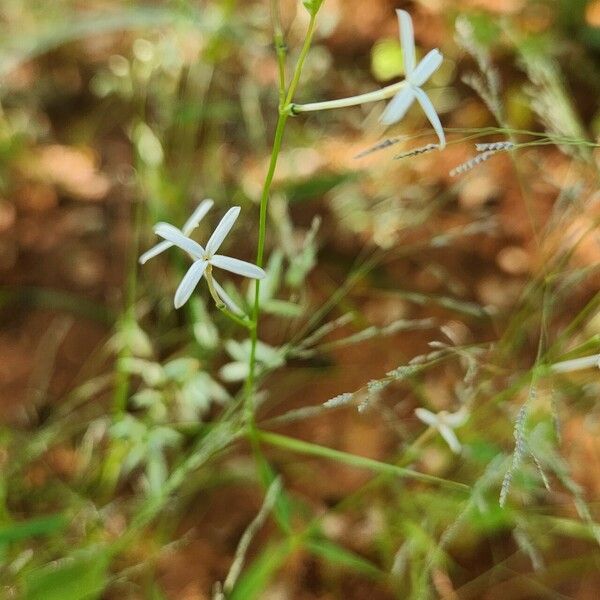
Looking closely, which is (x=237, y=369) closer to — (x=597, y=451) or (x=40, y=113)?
(x=597, y=451)

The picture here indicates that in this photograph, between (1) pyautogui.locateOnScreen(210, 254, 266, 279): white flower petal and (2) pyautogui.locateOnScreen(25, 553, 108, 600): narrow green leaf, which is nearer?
(1) pyautogui.locateOnScreen(210, 254, 266, 279): white flower petal

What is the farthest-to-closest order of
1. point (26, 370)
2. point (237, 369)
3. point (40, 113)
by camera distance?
point (40, 113) < point (26, 370) < point (237, 369)

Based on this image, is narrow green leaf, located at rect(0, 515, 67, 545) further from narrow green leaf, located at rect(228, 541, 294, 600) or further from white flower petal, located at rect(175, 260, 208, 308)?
white flower petal, located at rect(175, 260, 208, 308)

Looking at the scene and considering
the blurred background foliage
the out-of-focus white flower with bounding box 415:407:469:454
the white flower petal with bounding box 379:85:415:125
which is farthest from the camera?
the blurred background foliage

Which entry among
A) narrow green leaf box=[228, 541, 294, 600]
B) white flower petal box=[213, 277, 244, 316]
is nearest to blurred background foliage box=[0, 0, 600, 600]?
narrow green leaf box=[228, 541, 294, 600]

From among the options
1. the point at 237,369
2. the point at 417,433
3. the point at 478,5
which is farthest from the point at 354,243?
the point at 478,5

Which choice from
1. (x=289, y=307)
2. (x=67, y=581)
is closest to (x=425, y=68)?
(x=289, y=307)
